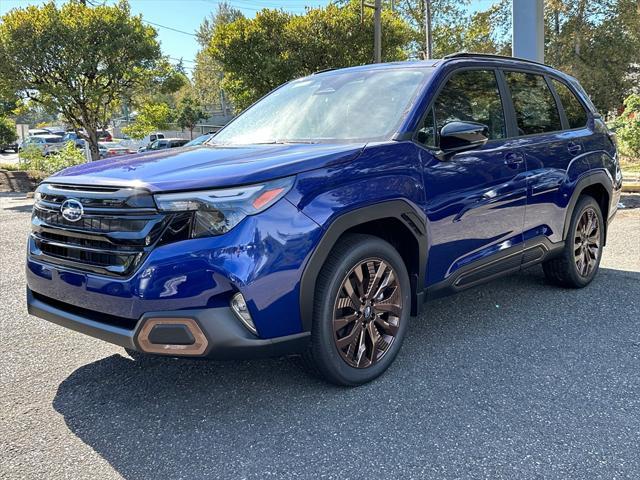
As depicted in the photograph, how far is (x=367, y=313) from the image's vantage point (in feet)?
9.87

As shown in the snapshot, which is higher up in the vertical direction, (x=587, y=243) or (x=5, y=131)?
(x=5, y=131)

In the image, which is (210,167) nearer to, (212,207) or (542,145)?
(212,207)

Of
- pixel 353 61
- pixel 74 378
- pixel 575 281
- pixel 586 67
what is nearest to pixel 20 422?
pixel 74 378

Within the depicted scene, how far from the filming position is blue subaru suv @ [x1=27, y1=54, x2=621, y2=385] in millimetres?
2443

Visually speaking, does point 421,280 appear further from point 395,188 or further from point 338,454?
point 338,454

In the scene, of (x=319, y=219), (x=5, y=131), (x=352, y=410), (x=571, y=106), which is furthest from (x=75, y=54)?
(x=5, y=131)

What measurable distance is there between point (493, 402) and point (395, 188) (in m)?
1.23

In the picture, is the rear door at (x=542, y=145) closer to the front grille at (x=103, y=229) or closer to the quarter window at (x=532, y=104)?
the quarter window at (x=532, y=104)

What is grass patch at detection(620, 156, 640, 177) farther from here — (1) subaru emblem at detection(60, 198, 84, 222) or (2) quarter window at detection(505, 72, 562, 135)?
(1) subaru emblem at detection(60, 198, 84, 222)

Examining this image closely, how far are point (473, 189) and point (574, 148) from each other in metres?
1.51

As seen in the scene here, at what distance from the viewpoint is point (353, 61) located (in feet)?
61.1

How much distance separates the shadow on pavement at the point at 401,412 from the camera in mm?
2359

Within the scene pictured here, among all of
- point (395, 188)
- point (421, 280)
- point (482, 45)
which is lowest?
point (421, 280)

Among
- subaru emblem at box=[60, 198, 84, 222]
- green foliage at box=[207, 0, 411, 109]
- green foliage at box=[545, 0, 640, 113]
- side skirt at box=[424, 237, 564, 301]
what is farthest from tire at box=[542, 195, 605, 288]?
green foliage at box=[545, 0, 640, 113]
